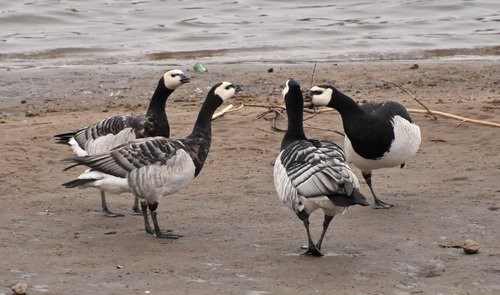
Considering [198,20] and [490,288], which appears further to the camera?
[198,20]

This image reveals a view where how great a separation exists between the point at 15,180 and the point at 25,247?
Answer: 2096 millimetres

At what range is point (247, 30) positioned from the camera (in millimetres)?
20953

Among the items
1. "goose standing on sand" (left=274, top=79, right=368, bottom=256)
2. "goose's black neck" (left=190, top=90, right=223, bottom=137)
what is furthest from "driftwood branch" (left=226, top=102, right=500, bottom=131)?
"goose standing on sand" (left=274, top=79, right=368, bottom=256)

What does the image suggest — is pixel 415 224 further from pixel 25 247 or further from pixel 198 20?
pixel 198 20

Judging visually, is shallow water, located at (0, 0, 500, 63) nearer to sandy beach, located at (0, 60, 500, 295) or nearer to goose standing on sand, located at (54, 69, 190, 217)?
sandy beach, located at (0, 60, 500, 295)

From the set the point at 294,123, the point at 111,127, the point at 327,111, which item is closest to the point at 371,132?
the point at 294,123

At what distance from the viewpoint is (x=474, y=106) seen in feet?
41.4

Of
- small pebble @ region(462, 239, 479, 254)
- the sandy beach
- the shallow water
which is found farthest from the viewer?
the shallow water

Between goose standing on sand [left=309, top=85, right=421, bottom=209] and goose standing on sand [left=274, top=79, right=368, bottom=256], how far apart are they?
39.0 inches

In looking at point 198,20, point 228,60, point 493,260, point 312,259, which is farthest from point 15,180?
point 198,20

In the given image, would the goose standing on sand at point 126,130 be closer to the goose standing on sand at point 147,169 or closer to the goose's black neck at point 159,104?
the goose's black neck at point 159,104

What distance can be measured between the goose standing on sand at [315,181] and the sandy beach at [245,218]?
391mm

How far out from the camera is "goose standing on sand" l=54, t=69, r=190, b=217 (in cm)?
985

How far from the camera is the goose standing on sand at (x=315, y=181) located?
7.59m
